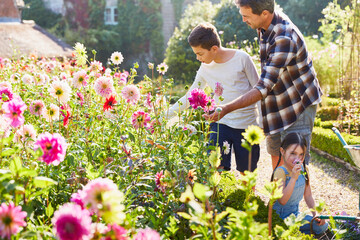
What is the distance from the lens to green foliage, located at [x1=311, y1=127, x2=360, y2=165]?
16.0 ft

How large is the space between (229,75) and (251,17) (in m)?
0.50

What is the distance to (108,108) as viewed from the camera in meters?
2.00

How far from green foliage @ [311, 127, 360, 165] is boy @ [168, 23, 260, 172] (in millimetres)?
2197

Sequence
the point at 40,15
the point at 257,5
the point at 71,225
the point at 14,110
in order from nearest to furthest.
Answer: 1. the point at 71,225
2. the point at 14,110
3. the point at 257,5
4. the point at 40,15

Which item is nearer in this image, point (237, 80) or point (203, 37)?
point (203, 37)

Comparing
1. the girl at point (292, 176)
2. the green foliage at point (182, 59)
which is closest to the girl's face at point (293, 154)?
the girl at point (292, 176)

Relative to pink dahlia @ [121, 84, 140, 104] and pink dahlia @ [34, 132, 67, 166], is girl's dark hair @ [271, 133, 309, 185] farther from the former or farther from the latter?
pink dahlia @ [34, 132, 67, 166]

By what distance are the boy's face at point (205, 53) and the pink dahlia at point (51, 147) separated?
5.71ft

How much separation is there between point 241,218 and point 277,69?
156cm

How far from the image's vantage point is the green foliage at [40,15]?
64.6 feet

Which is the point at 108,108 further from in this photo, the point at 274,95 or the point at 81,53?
the point at 274,95

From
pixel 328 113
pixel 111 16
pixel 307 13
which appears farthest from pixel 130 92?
pixel 307 13

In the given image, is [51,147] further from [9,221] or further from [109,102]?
[109,102]

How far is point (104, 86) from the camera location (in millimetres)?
2086
